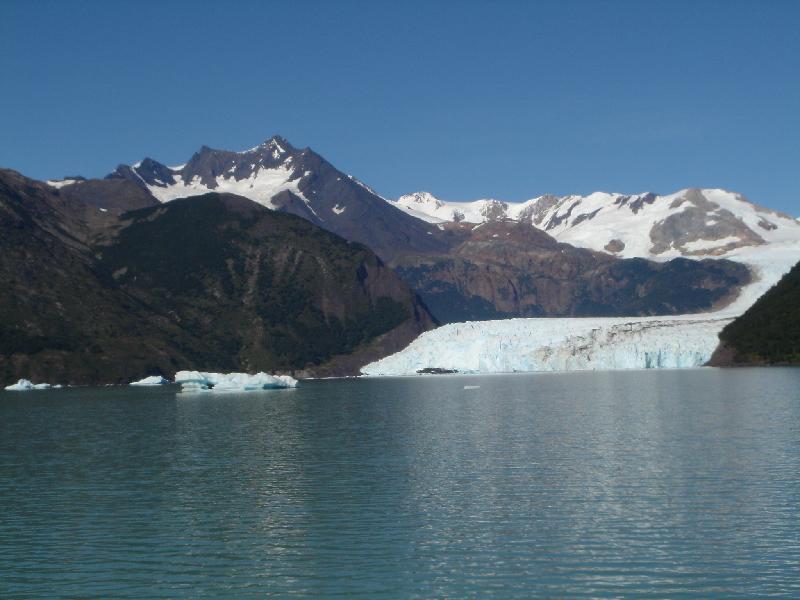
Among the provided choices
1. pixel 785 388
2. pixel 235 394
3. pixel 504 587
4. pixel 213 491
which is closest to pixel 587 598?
pixel 504 587

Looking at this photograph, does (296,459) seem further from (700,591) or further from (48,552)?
(700,591)

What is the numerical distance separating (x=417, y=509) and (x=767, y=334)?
142629 mm

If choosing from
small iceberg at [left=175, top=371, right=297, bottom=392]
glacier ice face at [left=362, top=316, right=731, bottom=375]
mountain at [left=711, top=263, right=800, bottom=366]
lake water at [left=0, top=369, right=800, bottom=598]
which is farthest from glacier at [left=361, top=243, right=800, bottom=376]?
lake water at [left=0, top=369, right=800, bottom=598]

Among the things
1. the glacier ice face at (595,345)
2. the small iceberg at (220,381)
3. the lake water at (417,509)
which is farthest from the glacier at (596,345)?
the lake water at (417,509)

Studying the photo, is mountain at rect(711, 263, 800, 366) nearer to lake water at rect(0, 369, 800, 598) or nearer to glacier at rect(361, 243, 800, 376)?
glacier at rect(361, 243, 800, 376)

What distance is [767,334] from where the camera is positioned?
168 meters

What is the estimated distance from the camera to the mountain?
6432 inches

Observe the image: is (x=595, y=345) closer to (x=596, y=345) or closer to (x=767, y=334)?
(x=596, y=345)

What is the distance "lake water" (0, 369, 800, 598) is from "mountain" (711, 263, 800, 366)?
9071 centimetres

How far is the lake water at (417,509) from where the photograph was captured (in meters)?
29.6

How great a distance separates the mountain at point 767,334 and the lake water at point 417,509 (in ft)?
298

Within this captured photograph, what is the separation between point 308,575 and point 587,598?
A: 8.70m

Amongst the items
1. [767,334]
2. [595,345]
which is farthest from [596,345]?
[767,334]

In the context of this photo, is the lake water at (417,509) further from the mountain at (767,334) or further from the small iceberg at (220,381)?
the mountain at (767,334)
